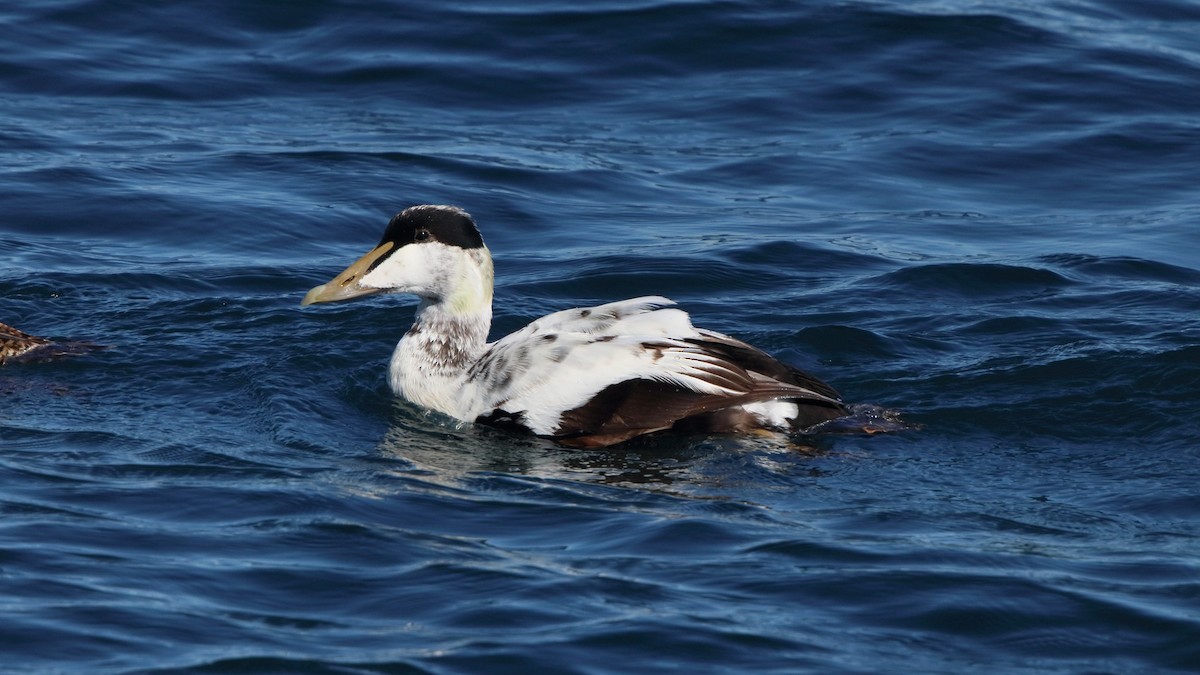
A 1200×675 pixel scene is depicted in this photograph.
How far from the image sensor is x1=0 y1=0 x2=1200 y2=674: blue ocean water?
5668mm

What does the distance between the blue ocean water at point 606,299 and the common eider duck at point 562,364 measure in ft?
0.51

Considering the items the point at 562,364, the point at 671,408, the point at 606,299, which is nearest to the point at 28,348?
the point at 562,364

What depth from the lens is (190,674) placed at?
5133mm

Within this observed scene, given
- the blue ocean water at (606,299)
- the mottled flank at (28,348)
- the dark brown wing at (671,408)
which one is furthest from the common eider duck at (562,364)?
the mottled flank at (28,348)

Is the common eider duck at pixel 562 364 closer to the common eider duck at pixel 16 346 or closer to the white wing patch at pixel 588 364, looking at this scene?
the white wing patch at pixel 588 364

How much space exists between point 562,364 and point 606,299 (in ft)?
9.31

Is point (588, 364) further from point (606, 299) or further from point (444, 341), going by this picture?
point (606, 299)

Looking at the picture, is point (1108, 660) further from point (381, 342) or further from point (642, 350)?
point (381, 342)

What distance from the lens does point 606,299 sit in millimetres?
10453

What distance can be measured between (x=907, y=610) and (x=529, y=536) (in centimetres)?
143

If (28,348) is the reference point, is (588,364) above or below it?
above

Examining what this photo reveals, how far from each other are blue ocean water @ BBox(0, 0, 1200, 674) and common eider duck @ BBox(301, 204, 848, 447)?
0.15 m

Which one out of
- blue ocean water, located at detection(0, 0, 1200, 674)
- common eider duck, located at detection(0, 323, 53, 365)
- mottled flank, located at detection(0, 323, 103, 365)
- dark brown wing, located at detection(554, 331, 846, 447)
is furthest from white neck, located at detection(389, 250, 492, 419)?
common eider duck, located at detection(0, 323, 53, 365)

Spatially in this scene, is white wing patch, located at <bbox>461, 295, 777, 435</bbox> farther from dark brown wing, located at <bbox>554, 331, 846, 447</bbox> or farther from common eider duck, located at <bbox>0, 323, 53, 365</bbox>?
common eider duck, located at <bbox>0, 323, 53, 365</bbox>
